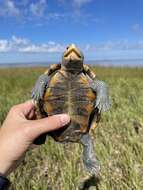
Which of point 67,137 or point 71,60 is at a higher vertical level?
point 71,60

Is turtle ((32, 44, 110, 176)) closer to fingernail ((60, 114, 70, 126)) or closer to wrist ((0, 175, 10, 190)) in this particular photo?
fingernail ((60, 114, 70, 126))

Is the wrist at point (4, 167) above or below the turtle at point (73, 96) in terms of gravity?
below

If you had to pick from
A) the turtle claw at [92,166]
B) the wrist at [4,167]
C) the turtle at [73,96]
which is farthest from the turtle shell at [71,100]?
the wrist at [4,167]

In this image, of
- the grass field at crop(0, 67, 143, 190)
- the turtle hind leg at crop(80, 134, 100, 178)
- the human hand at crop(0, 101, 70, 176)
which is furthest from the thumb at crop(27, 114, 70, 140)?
the grass field at crop(0, 67, 143, 190)

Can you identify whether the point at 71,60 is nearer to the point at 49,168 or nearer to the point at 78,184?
the point at 78,184

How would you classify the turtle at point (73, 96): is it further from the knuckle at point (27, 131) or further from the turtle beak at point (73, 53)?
the knuckle at point (27, 131)

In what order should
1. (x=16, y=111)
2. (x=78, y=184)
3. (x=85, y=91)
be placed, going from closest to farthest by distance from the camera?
Answer: (x=85, y=91), (x=16, y=111), (x=78, y=184)

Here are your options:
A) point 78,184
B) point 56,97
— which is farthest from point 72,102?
point 78,184

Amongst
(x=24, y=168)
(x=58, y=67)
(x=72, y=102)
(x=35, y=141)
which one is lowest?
(x=24, y=168)

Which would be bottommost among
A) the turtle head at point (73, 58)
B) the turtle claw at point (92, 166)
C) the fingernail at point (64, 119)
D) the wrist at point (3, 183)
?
the wrist at point (3, 183)
